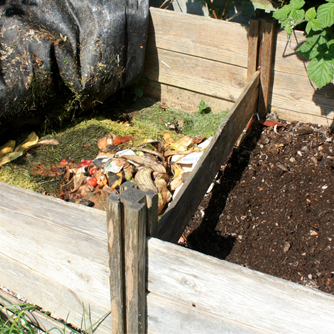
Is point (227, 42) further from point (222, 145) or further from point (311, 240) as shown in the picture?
point (311, 240)

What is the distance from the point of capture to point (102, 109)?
3.89 m

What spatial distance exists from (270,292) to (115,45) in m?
2.82

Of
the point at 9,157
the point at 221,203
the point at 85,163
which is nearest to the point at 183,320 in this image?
the point at 221,203

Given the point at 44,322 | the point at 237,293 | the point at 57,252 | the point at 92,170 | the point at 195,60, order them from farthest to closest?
the point at 195,60, the point at 92,170, the point at 44,322, the point at 57,252, the point at 237,293

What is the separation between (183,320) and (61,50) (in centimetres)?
267

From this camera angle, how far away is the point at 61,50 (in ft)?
10.4

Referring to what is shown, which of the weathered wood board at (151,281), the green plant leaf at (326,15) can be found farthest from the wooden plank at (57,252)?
the green plant leaf at (326,15)

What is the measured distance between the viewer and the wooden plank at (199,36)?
3166 millimetres

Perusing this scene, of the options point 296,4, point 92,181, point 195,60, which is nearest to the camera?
point 296,4

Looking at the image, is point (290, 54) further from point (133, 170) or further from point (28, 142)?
point (28, 142)

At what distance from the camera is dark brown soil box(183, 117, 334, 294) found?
2232mm

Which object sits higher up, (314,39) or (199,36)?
(314,39)

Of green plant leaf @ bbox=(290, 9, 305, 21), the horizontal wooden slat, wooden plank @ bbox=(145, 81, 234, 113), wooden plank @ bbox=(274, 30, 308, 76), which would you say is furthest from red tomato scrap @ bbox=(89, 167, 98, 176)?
green plant leaf @ bbox=(290, 9, 305, 21)

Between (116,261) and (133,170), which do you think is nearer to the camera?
(116,261)
